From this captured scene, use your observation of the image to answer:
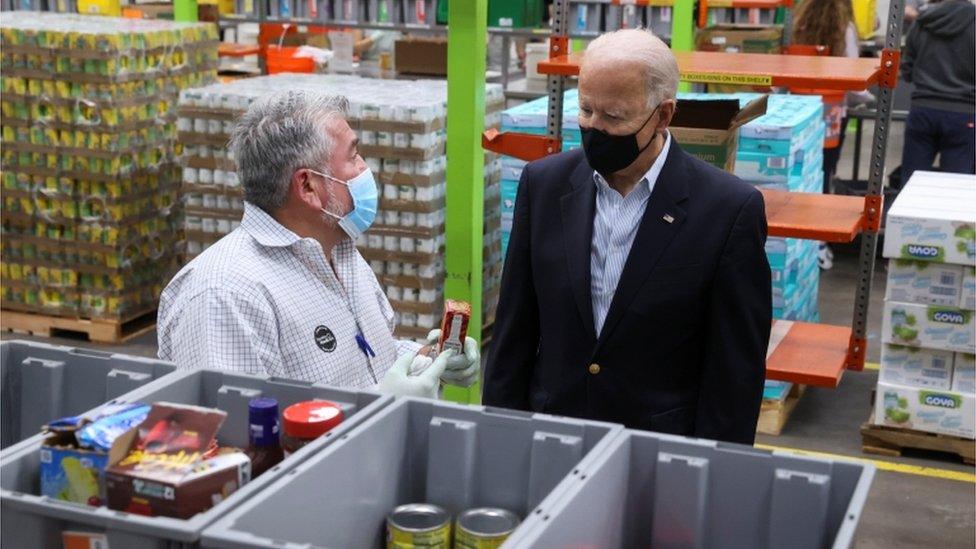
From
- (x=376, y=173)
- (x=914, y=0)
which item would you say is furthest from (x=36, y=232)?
(x=914, y=0)

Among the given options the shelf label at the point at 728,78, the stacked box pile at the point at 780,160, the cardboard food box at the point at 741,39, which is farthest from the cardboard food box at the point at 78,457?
the cardboard food box at the point at 741,39

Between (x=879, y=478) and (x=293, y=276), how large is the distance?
4235 mm

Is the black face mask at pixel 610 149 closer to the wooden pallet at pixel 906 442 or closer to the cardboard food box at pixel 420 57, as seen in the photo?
the wooden pallet at pixel 906 442

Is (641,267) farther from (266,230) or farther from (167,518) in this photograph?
(167,518)

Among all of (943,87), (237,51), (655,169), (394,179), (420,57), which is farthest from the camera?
(237,51)

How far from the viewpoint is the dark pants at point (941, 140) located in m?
9.60

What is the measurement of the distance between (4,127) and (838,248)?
722 cm

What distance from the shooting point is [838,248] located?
11195 millimetres

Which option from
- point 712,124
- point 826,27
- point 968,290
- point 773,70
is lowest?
point 968,290

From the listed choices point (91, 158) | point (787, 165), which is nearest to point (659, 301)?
point (787, 165)

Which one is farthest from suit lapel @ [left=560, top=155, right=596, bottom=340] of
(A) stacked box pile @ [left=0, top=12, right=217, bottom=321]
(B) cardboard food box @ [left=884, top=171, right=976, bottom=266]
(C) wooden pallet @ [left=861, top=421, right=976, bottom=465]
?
(A) stacked box pile @ [left=0, top=12, right=217, bottom=321]

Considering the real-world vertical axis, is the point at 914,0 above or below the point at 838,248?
above

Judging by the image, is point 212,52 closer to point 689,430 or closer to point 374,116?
point 374,116

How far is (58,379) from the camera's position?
2547mm
